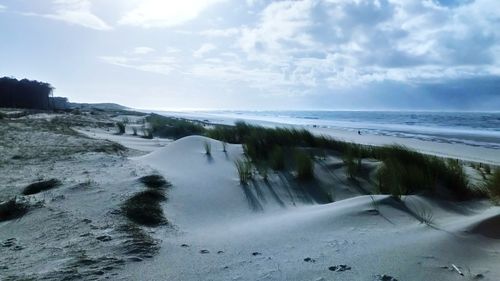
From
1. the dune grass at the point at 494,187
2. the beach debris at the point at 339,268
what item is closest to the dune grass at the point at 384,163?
the dune grass at the point at 494,187

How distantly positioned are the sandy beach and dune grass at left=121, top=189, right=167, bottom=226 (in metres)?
0.11

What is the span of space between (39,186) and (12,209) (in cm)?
116

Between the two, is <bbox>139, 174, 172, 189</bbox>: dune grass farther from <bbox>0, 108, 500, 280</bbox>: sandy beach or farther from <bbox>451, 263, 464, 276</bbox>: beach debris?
<bbox>451, 263, 464, 276</bbox>: beach debris

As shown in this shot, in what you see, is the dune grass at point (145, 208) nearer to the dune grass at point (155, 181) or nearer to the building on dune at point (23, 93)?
the dune grass at point (155, 181)

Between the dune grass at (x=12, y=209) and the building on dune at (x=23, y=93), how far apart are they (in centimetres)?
4390

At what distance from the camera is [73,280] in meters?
2.91

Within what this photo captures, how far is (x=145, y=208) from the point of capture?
4.75m

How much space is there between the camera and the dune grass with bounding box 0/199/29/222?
4.64m

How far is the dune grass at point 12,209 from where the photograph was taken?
15.2 feet

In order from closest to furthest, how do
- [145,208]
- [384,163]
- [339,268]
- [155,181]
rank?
[339,268] → [145,208] → [155,181] → [384,163]

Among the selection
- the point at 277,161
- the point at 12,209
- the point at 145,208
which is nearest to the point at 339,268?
the point at 145,208

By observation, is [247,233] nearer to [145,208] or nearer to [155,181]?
[145,208]

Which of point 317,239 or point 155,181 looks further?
point 155,181

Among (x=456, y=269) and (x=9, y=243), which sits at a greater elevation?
(x=456, y=269)
